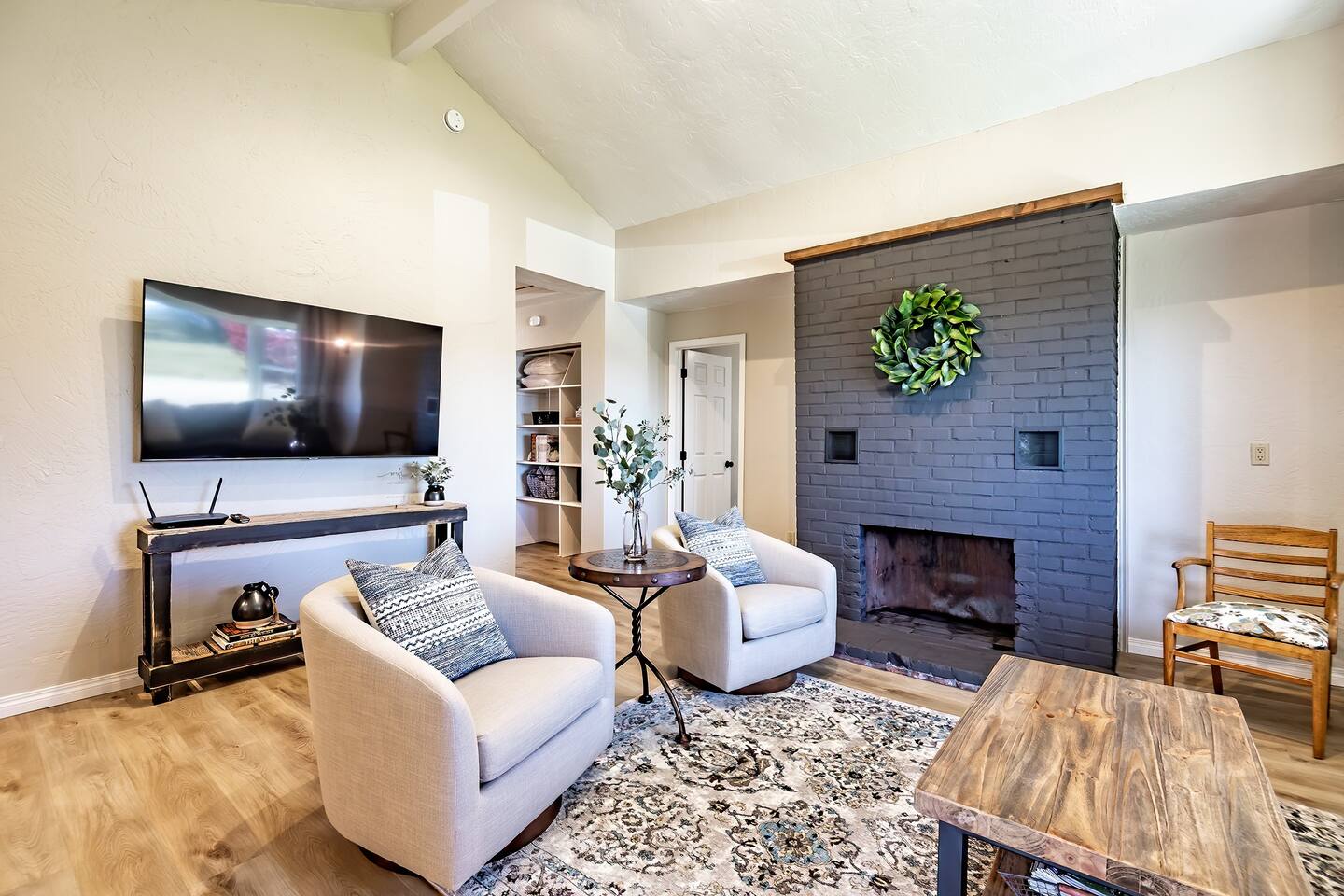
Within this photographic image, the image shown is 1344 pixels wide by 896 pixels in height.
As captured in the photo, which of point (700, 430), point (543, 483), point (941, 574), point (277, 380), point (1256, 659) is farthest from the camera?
point (543, 483)

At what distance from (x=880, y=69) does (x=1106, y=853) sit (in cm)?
355

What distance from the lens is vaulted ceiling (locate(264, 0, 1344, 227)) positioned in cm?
284

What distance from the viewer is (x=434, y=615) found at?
188cm

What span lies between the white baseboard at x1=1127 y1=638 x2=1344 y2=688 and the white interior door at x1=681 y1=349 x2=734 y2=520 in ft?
11.1

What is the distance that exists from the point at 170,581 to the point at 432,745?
7.04 feet

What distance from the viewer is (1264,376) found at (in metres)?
3.04

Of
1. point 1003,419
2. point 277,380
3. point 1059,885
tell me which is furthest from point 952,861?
point 277,380

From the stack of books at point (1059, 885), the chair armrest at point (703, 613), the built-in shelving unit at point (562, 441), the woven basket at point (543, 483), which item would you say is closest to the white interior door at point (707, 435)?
the built-in shelving unit at point (562, 441)

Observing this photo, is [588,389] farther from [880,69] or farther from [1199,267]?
[1199,267]

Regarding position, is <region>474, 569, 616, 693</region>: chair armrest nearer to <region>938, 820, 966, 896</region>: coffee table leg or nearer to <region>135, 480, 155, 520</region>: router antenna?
<region>938, 820, 966, 896</region>: coffee table leg

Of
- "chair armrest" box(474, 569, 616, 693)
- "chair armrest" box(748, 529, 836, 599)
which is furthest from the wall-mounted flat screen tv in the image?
"chair armrest" box(748, 529, 836, 599)

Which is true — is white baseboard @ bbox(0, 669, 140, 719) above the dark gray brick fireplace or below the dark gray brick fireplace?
below

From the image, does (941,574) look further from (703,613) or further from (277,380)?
(277,380)

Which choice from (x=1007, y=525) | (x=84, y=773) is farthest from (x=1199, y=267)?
(x=84, y=773)
